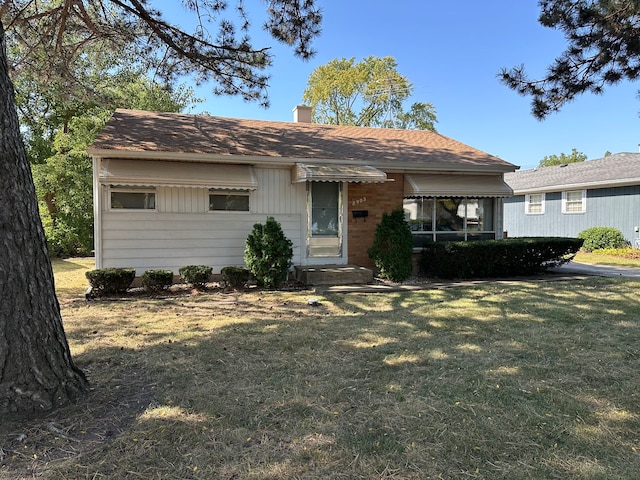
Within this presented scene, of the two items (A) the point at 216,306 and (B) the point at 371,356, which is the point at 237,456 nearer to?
(B) the point at 371,356

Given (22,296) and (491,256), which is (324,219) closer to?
(491,256)

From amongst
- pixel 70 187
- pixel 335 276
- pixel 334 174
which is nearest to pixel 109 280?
pixel 335 276

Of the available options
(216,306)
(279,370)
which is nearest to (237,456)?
(279,370)

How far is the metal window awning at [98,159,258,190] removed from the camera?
344 inches

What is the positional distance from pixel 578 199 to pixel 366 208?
1429 centimetres

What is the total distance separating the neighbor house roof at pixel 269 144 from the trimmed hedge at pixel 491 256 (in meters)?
2.29

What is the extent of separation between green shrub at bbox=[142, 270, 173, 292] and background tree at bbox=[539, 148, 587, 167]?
206 feet

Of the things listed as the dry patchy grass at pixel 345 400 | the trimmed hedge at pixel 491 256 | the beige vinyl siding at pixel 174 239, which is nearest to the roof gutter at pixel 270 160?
the beige vinyl siding at pixel 174 239

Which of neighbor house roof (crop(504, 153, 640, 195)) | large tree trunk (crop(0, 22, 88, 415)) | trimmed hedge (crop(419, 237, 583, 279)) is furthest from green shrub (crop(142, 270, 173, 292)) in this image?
neighbor house roof (crop(504, 153, 640, 195))

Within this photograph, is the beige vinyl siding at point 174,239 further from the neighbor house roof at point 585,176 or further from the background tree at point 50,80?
the neighbor house roof at point 585,176

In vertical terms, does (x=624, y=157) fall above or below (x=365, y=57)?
below

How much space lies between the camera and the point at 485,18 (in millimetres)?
15797

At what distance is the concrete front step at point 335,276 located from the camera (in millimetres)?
9773

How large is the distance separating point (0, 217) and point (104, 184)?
6108 millimetres
